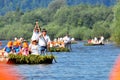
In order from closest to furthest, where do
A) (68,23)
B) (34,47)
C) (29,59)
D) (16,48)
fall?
(29,59), (34,47), (16,48), (68,23)

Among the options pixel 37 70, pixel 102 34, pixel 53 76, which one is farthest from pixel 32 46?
pixel 102 34

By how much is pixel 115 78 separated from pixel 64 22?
145785 millimetres

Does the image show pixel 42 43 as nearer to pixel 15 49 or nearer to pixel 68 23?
pixel 15 49

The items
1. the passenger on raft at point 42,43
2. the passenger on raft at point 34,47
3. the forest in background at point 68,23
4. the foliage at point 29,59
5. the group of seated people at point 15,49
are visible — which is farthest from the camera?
the forest in background at point 68,23

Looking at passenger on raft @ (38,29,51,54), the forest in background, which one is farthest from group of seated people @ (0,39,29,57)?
the forest in background

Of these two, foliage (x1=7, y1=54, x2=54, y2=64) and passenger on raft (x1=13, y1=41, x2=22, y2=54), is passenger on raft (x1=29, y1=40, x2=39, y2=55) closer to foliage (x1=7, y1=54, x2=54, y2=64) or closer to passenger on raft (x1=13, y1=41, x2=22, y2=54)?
foliage (x1=7, y1=54, x2=54, y2=64)

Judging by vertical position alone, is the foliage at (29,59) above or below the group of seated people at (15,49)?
below

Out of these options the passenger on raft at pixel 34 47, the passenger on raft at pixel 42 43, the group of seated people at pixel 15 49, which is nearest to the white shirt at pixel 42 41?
the passenger on raft at pixel 42 43

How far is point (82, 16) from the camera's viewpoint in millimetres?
146250

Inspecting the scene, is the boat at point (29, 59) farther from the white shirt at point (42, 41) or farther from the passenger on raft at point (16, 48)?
the passenger on raft at point (16, 48)

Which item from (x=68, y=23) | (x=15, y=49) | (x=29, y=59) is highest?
(x=68, y=23)

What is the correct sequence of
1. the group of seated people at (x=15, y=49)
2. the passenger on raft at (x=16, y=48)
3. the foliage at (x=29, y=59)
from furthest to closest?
1. the passenger on raft at (x=16, y=48)
2. the group of seated people at (x=15, y=49)
3. the foliage at (x=29, y=59)

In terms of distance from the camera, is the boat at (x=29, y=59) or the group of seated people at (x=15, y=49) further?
the group of seated people at (x=15, y=49)

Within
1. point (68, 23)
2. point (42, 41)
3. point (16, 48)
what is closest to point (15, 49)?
point (16, 48)
